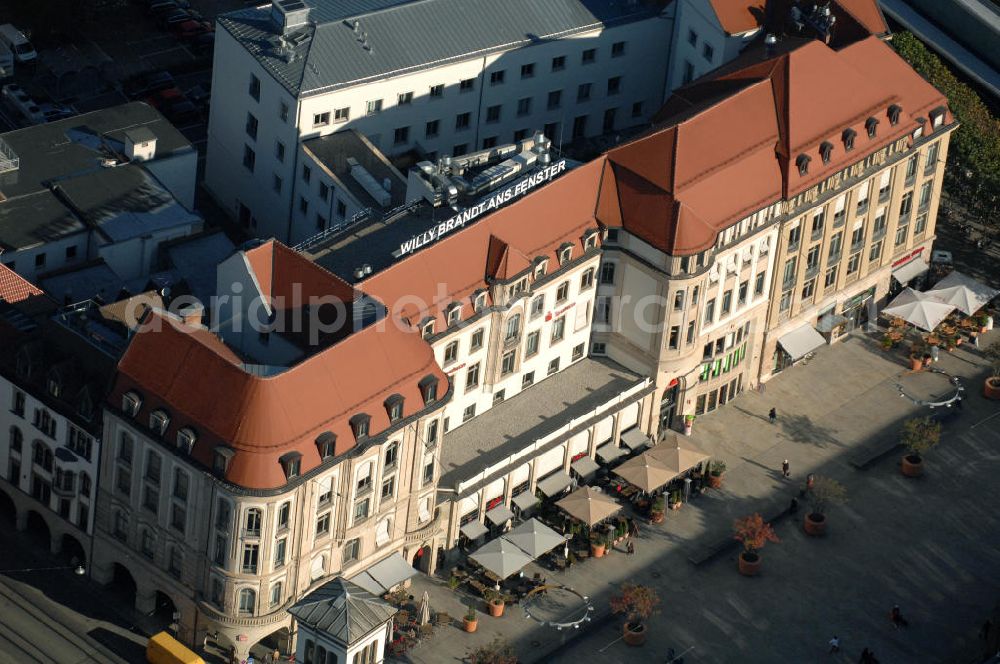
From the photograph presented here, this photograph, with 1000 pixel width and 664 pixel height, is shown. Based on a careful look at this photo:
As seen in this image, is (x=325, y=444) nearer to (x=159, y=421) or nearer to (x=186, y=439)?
(x=186, y=439)

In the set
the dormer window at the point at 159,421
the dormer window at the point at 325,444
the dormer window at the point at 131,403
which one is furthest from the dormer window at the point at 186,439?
the dormer window at the point at 325,444

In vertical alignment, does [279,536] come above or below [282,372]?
below

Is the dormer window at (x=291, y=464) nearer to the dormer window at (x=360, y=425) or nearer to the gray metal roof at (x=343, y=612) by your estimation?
the dormer window at (x=360, y=425)

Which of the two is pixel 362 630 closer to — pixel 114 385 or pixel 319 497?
pixel 319 497

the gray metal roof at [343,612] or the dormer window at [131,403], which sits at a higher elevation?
the dormer window at [131,403]

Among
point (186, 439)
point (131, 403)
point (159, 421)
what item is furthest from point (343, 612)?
point (131, 403)

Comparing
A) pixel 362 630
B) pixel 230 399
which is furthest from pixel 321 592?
pixel 230 399

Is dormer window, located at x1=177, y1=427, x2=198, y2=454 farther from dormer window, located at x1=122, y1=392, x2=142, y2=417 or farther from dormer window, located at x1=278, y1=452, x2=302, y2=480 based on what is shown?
dormer window, located at x1=278, y1=452, x2=302, y2=480
